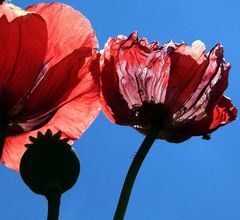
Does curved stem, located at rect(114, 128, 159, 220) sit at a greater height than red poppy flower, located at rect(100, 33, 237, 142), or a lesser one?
lesser

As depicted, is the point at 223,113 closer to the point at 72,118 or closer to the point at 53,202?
the point at 72,118

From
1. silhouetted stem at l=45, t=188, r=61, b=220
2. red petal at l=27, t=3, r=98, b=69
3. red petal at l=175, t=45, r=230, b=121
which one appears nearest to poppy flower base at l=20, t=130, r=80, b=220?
silhouetted stem at l=45, t=188, r=61, b=220

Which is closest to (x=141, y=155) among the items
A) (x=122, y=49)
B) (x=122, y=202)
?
(x=122, y=202)

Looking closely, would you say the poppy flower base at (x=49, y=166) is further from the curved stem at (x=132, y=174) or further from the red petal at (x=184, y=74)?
the red petal at (x=184, y=74)

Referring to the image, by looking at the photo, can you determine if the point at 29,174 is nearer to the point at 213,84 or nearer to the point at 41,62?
the point at 41,62

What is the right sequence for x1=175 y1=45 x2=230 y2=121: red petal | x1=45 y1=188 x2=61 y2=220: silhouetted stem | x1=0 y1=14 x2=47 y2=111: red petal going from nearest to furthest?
x1=45 y1=188 x2=61 y2=220: silhouetted stem, x1=0 y1=14 x2=47 y2=111: red petal, x1=175 y1=45 x2=230 y2=121: red petal

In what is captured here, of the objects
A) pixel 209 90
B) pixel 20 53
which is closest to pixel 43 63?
pixel 20 53

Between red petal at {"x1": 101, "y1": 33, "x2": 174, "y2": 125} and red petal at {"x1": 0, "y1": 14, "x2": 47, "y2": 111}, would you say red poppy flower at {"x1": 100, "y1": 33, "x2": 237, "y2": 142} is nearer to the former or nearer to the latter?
red petal at {"x1": 101, "y1": 33, "x2": 174, "y2": 125}

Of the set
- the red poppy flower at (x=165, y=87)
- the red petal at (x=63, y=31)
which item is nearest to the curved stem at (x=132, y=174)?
the red poppy flower at (x=165, y=87)
